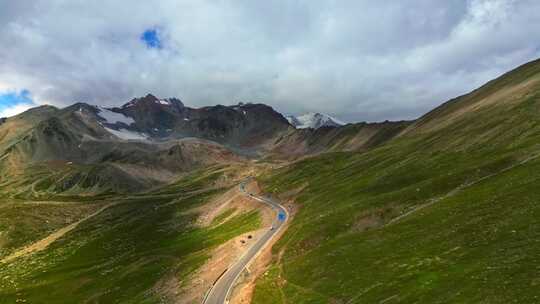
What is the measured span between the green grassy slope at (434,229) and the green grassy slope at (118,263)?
27859 millimetres

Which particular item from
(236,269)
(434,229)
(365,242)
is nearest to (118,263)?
(236,269)

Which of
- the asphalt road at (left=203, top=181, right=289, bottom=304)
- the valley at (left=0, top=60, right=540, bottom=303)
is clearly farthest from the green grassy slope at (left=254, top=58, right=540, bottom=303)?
the asphalt road at (left=203, top=181, right=289, bottom=304)

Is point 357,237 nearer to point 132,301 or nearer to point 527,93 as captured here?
point 132,301

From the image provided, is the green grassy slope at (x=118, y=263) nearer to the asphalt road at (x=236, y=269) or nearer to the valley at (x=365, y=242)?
the valley at (x=365, y=242)

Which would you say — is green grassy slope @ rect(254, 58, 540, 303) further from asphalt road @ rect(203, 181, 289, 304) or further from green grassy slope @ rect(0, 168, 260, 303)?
green grassy slope @ rect(0, 168, 260, 303)

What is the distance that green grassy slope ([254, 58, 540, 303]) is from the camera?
44.3m

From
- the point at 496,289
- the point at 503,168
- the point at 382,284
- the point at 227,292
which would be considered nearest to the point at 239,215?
the point at 227,292

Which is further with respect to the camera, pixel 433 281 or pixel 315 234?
pixel 315 234

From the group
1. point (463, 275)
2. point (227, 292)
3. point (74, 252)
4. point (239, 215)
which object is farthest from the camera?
point (74, 252)

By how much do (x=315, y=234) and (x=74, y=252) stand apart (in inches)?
4296

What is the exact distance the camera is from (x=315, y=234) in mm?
82438

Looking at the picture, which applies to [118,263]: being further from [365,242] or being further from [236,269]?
[365,242]

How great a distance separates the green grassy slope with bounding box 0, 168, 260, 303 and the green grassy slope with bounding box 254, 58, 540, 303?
27.9 metres

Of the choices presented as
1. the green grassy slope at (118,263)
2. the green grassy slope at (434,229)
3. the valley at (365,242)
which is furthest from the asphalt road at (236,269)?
the green grassy slope at (118,263)
